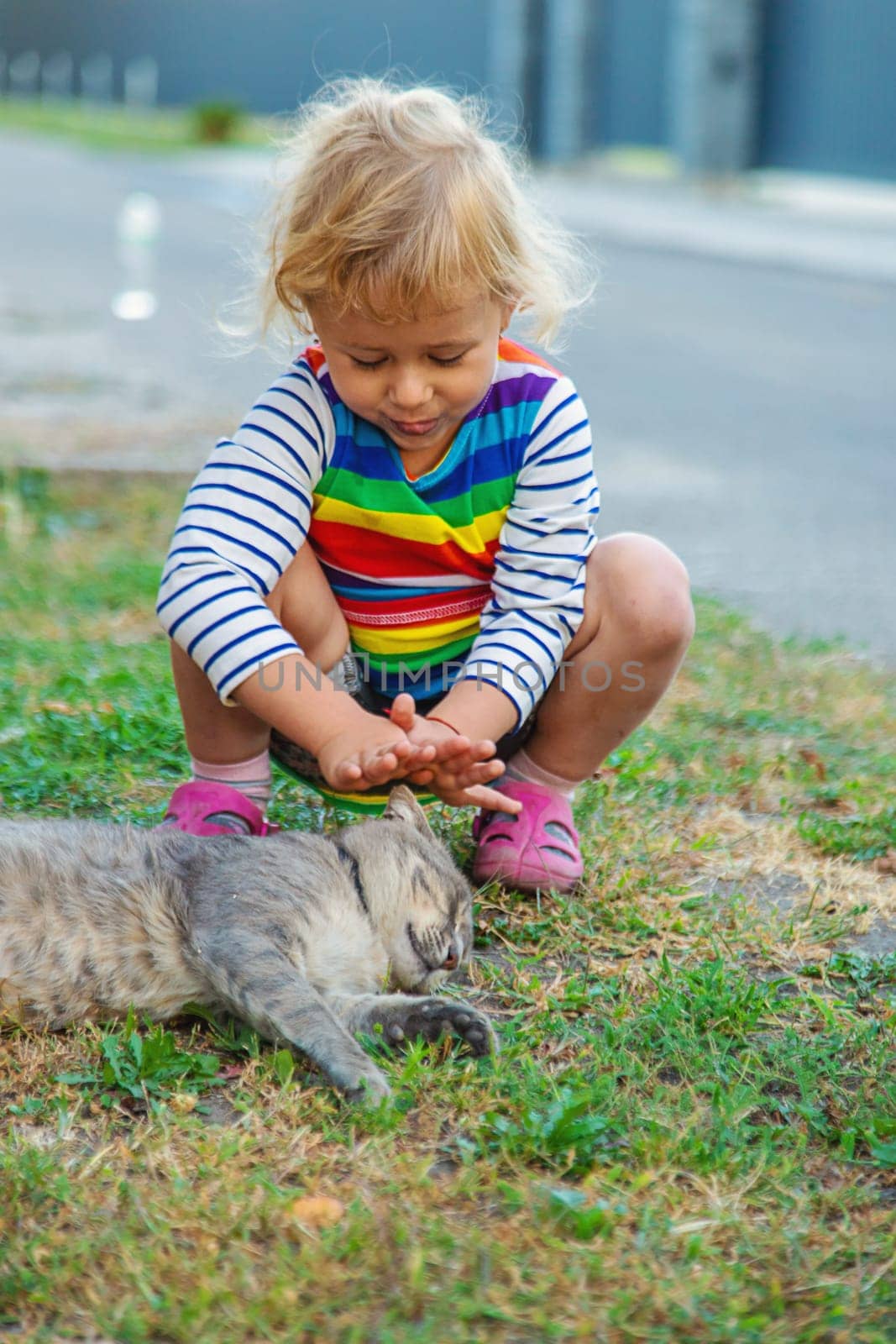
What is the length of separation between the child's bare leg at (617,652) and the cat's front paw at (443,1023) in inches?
31.6

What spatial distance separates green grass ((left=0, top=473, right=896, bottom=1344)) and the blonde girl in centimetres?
29

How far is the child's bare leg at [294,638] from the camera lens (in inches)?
116

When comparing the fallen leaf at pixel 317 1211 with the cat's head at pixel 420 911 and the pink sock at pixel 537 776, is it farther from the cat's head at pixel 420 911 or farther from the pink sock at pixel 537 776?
the pink sock at pixel 537 776

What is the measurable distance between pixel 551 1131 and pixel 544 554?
4.01 feet

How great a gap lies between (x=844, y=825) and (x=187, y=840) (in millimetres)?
1505

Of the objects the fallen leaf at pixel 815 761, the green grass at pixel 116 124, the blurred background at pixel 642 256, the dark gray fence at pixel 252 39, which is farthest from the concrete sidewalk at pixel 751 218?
the fallen leaf at pixel 815 761

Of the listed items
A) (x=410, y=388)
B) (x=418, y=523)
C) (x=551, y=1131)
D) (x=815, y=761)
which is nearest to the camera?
(x=551, y=1131)

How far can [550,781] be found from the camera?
10.3 ft

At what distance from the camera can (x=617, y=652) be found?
3.00 meters

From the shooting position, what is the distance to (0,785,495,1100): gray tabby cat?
2400 mm

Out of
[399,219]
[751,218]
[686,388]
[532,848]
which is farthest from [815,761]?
[751,218]

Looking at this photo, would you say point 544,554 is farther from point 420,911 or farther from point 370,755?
point 420,911

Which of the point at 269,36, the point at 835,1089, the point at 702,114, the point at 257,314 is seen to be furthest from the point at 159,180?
the point at 835,1089

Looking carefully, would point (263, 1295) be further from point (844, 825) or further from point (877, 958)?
point (844, 825)
